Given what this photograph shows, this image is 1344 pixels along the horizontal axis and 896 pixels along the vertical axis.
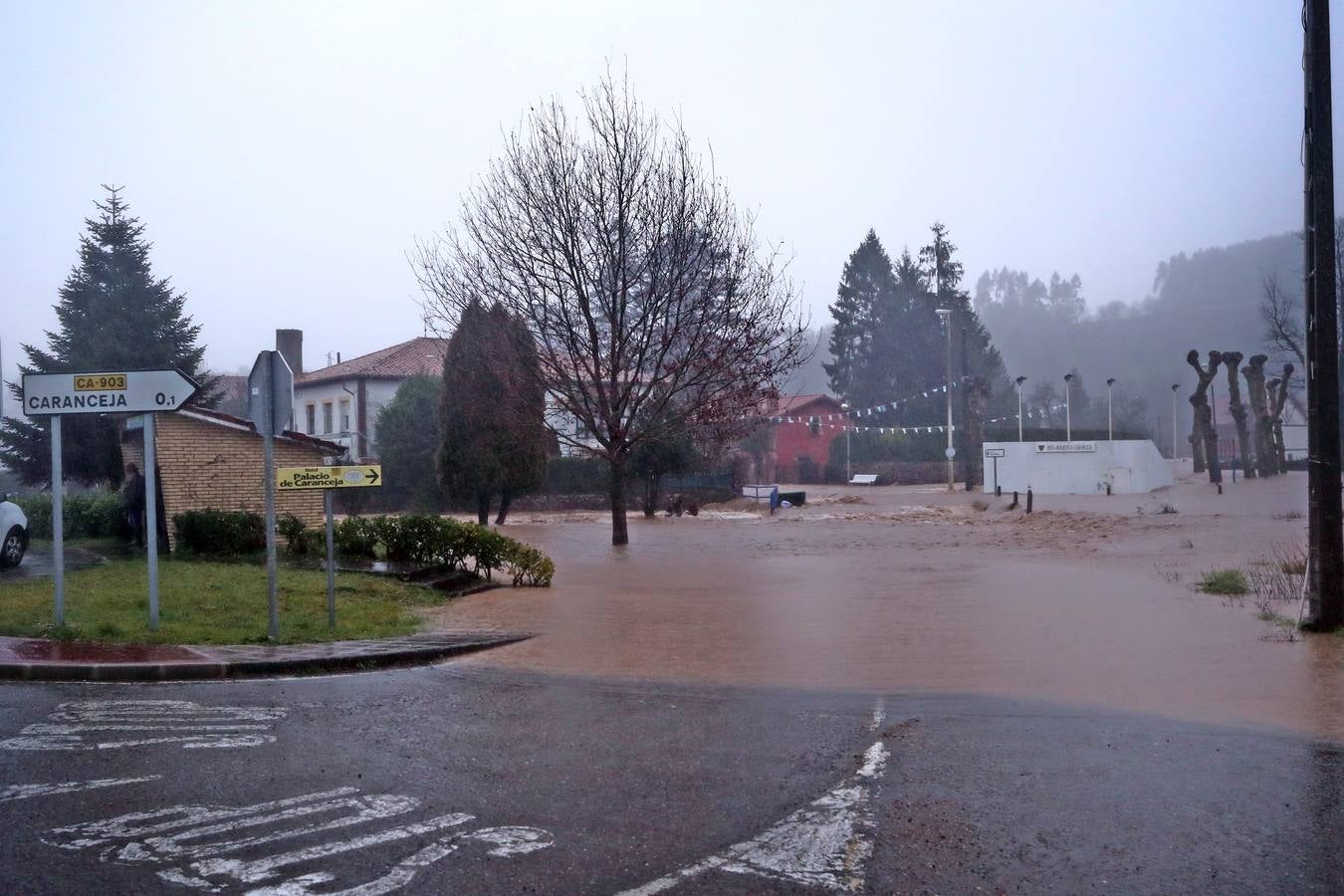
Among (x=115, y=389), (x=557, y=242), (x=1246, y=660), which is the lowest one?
(x=1246, y=660)

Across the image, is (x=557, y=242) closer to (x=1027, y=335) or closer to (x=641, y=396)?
(x=641, y=396)

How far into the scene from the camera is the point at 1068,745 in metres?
7.59

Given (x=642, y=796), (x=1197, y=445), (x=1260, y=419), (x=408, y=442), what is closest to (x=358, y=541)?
(x=642, y=796)

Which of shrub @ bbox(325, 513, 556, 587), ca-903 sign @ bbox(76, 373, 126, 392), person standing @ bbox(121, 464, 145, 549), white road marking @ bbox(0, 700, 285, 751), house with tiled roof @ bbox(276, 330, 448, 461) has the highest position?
house with tiled roof @ bbox(276, 330, 448, 461)

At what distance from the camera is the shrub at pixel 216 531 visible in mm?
19281

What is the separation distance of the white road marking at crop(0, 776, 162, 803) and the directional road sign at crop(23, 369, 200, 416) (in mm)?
5520

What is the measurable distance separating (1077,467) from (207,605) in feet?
126

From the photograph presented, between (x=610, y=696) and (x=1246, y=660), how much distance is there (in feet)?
19.9

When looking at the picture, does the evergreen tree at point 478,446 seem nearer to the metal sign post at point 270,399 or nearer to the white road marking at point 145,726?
the metal sign post at point 270,399

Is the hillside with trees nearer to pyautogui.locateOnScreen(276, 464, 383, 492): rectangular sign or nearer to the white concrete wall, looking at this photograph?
the white concrete wall

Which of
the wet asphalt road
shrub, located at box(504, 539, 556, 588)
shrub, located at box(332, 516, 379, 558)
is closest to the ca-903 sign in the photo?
the wet asphalt road

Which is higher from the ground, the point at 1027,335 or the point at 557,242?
the point at 1027,335

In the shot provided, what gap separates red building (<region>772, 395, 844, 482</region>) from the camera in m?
70.8

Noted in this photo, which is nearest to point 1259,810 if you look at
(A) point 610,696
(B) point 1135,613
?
(A) point 610,696
